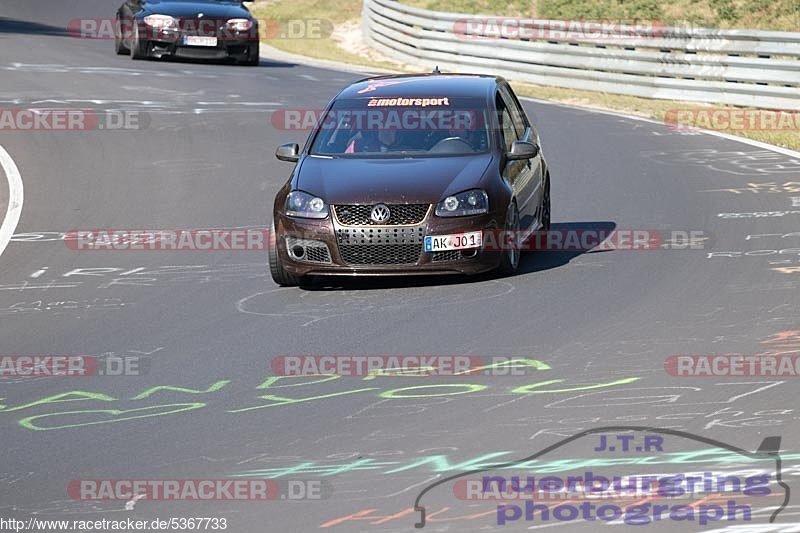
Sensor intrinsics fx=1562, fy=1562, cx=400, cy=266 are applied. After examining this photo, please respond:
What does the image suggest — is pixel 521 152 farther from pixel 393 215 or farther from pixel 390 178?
pixel 393 215

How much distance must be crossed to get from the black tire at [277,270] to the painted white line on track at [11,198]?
10.8 ft

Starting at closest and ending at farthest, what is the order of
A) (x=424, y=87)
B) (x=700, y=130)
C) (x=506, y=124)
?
(x=506, y=124), (x=424, y=87), (x=700, y=130)

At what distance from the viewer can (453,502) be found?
21.4 ft

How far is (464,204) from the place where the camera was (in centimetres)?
1177

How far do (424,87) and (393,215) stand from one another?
2.08 m

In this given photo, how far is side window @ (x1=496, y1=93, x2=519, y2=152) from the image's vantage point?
1289 cm

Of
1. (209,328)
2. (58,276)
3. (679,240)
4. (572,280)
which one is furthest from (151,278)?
(679,240)

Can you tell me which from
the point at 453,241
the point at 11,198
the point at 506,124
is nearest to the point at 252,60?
the point at 11,198

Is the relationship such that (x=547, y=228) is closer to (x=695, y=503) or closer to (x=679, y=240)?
(x=679, y=240)

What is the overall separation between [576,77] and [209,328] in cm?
1893

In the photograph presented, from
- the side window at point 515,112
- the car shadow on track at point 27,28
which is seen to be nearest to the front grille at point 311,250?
the side window at point 515,112

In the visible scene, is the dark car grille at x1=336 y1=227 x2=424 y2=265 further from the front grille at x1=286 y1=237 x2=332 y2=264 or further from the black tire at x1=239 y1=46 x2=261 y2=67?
the black tire at x1=239 y1=46 x2=261 y2=67

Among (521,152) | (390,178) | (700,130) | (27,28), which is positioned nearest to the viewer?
(390,178)

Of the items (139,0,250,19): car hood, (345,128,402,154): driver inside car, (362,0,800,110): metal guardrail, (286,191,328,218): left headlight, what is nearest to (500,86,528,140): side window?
(345,128,402,154): driver inside car
